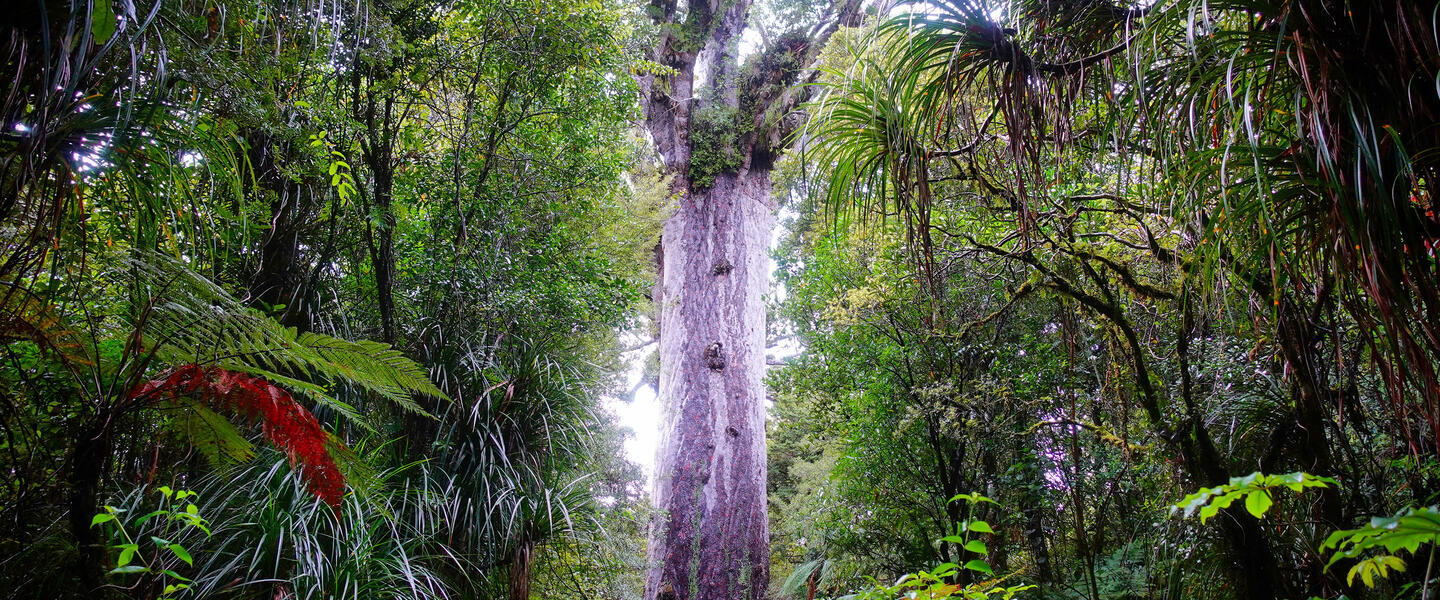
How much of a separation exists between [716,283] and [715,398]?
1.13m

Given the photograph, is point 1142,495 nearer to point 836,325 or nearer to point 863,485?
point 863,485

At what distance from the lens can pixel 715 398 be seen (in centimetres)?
607

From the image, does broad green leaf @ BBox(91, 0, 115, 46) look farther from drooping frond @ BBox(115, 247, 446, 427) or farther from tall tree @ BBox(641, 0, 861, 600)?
tall tree @ BBox(641, 0, 861, 600)

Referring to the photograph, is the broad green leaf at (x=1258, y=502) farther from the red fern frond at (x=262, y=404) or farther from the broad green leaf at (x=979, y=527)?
the red fern frond at (x=262, y=404)

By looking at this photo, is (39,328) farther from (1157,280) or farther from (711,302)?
(711,302)

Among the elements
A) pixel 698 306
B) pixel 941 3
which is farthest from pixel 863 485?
pixel 941 3

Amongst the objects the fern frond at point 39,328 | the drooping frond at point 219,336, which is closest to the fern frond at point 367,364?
the drooping frond at point 219,336

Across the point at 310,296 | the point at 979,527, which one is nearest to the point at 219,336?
the point at 310,296

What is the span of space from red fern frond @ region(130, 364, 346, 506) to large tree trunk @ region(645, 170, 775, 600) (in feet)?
10.9

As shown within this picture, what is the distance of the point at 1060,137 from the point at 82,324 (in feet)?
10.0

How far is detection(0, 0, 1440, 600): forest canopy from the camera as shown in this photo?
4.65 ft

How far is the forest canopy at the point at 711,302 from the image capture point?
1417 millimetres

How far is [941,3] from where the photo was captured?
1.70 meters

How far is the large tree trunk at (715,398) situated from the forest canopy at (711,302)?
0.04 m
